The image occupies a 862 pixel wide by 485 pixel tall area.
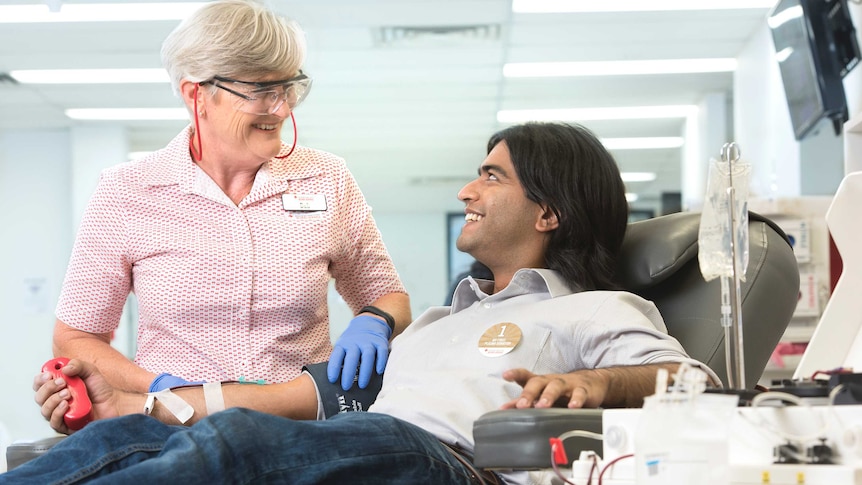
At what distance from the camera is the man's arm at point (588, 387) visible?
4.22ft

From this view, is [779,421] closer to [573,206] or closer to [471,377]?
[471,377]

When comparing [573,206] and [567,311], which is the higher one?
[573,206]

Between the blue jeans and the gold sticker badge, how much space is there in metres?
0.26

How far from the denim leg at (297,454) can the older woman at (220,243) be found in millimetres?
562

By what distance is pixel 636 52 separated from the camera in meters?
6.50

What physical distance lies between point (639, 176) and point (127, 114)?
6.08 m

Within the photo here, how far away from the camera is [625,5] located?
18.3 ft

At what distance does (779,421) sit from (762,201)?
318 centimetres

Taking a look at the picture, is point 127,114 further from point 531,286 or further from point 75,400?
point 531,286

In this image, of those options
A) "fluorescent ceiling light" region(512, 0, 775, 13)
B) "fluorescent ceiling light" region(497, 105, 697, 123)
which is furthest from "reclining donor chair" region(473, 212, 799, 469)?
"fluorescent ceiling light" region(497, 105, 697, 123)

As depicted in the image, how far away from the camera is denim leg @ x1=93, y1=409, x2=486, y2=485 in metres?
1.12

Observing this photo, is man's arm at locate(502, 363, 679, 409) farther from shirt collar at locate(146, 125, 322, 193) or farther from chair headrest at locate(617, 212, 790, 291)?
shirt collar at locate(146, 125, 322, 193)

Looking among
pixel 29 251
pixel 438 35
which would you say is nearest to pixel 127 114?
pixel 29 251

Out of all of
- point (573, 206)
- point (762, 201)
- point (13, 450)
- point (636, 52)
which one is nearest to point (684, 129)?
point (636, 52)
